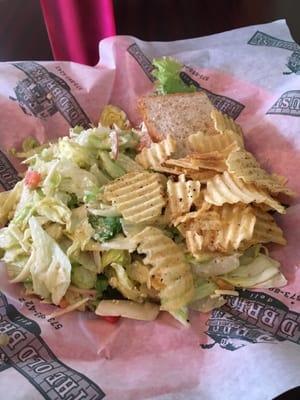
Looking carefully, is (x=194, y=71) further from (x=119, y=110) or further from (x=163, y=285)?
(x=163, y=285)

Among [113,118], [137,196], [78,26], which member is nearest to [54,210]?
[137,196]

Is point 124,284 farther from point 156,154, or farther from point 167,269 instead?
point 156,154

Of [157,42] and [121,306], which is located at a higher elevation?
[157,42]

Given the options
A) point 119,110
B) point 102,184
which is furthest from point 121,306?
point 119,110

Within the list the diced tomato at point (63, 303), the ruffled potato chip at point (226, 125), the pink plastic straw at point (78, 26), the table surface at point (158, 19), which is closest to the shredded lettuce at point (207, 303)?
the diced tomato at point (63, 303)

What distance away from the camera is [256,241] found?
1150 millimetres

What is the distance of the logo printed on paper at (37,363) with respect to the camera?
0.87 metres

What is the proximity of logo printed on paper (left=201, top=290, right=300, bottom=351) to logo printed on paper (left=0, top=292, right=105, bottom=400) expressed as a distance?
24 centimetres

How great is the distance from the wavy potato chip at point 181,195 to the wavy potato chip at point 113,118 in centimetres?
35

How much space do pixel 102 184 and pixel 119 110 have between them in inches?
13.7

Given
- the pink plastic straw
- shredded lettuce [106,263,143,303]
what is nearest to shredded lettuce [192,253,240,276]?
shredded lettuce [106,263,143,303]

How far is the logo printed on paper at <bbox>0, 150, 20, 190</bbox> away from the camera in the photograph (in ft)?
4.49

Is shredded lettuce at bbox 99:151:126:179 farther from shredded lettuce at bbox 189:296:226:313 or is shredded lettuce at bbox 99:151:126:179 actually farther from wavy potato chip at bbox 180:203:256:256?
shredded lettuce at bbox 189:296:226:313

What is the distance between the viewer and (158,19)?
6.44ft
